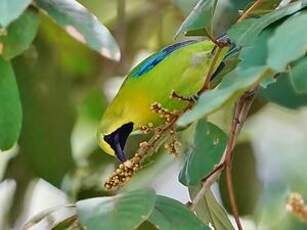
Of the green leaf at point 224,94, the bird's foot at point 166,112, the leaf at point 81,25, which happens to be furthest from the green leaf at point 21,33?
the green leaf at point 224,94

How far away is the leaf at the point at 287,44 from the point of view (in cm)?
67

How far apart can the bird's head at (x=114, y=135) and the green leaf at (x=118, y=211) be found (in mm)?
259

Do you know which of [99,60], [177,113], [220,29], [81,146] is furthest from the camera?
[99,60]

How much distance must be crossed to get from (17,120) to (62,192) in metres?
0.62

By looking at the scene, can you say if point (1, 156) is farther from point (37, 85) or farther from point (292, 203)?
point (292, 203)

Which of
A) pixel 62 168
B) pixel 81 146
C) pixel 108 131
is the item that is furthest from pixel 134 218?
pixel 81 146

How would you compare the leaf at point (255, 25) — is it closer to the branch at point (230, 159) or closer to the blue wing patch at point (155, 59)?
the branch at point (230, 159)

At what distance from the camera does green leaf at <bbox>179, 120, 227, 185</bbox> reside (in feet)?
3.20

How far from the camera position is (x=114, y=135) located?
1123 mm

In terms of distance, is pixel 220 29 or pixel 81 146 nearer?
pixel 220 29

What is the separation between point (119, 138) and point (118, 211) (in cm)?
31

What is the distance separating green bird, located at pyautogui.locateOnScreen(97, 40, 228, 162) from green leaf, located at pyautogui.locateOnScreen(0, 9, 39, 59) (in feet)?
0.59

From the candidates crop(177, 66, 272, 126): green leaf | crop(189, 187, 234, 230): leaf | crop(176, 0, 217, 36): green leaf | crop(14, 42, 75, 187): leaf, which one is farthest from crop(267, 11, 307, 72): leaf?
crop(14, 42, 75, 187): leaf

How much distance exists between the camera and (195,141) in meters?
0.99
